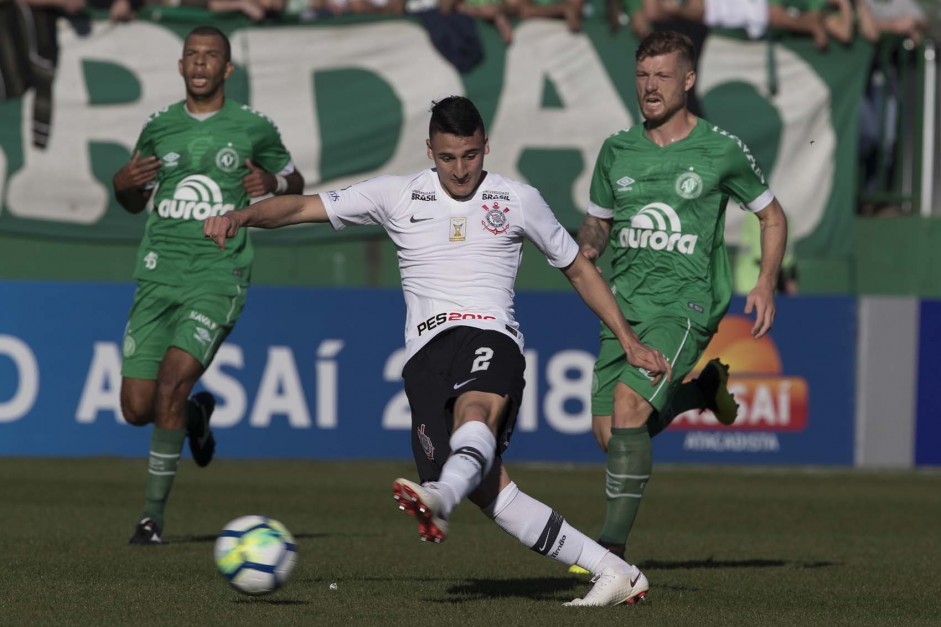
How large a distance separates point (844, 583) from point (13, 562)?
3780 mm

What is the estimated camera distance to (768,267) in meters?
7.91

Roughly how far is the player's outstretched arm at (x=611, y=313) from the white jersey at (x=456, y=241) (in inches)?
2.9

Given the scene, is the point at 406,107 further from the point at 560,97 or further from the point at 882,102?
the point at 882,102

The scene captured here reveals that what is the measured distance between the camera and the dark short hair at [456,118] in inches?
255

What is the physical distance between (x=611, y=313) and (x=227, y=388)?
28.3 feet

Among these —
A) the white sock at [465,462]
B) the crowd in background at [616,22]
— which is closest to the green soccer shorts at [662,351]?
the white sock at [465,462]

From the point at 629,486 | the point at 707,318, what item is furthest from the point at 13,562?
the point at 707,318

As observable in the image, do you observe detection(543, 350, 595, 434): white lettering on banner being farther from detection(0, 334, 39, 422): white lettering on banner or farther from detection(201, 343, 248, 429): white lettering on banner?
detection(0, 334, 39, 422): white lettering on banner

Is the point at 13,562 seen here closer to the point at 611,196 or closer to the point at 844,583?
the point at 611,196

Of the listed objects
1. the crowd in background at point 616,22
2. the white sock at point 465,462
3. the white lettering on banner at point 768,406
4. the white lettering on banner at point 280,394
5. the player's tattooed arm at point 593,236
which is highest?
the crowd in background at point 616,22

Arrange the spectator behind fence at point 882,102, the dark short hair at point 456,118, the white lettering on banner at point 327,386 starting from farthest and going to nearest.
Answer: the spectator behind fence at point 882,102 < the white lettering on banner at point 327,386 < the dark short hair at point 456,118

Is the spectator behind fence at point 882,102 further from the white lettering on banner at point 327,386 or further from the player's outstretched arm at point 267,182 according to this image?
the player's outstretched arm at point 267,182

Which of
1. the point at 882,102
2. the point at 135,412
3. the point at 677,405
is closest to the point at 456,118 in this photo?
the point at 677,405

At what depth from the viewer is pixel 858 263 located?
1862cm
